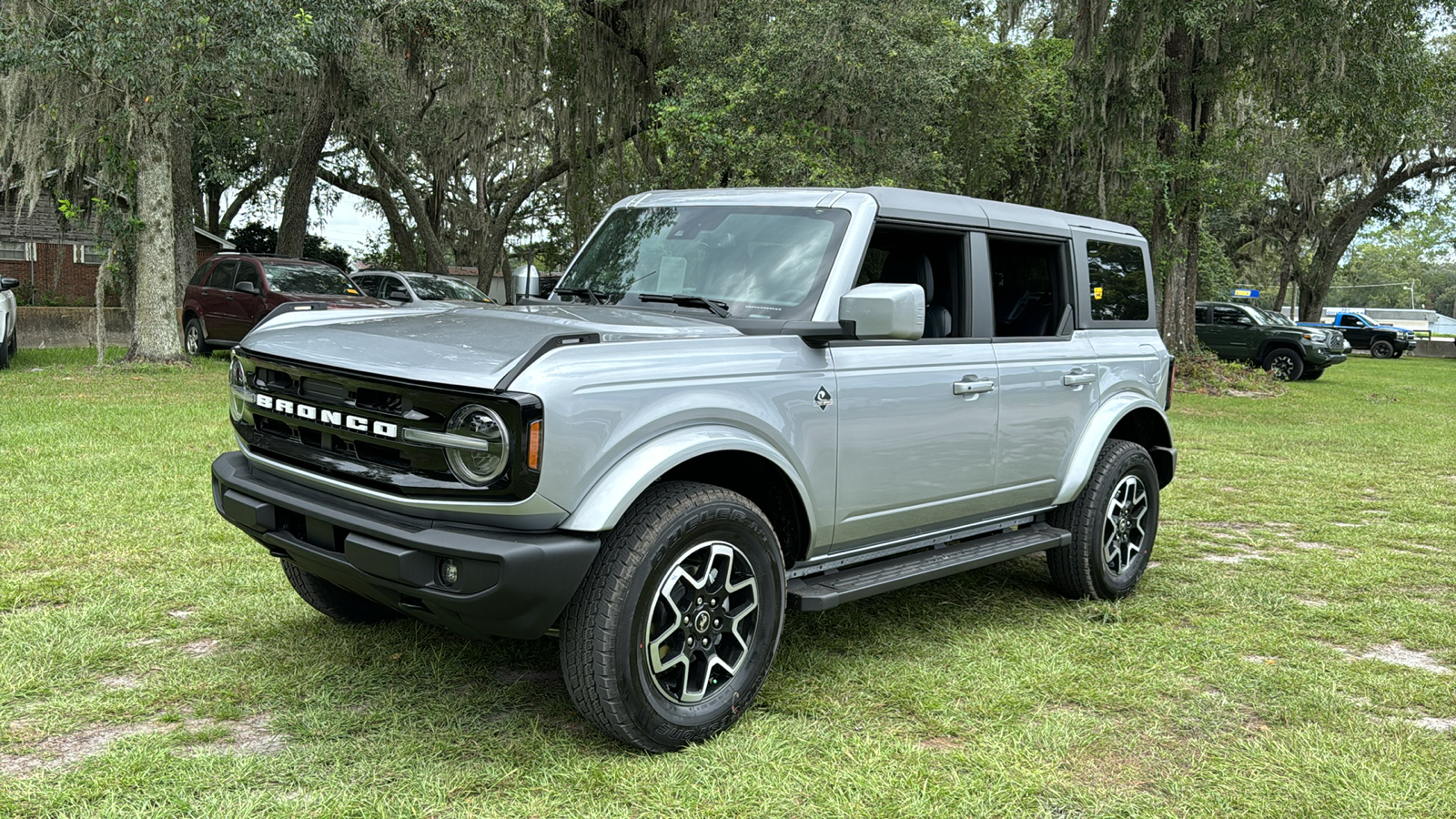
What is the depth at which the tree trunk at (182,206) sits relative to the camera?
2019cm

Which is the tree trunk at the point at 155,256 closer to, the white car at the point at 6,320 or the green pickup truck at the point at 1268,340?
the white car at the point at 6,320

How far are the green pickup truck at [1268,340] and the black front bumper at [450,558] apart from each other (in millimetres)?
22907

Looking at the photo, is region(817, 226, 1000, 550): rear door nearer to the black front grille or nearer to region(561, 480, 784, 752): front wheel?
region(561, 480, 784, 752): front wheel

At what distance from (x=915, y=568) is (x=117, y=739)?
294 centimetres

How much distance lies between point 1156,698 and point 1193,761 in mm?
574

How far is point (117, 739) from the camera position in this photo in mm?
3578

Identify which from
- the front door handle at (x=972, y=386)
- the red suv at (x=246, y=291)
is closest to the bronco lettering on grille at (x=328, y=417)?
the front door handle at (x=972, y=386)

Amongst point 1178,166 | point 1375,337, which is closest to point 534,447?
point 1178,166

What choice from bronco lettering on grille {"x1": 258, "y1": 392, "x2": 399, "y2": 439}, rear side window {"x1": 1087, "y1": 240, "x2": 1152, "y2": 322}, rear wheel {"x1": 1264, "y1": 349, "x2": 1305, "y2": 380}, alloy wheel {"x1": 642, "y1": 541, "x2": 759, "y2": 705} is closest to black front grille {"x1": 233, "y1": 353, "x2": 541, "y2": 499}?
bronco lettering on grille {"x1": 258, "y1": 392, "x2": 399, "y2": 439}

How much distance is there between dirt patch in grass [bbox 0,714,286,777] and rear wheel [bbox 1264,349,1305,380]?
79.2 ft

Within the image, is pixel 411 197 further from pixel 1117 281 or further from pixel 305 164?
pixel 1117 281

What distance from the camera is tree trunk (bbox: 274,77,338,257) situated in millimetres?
20594

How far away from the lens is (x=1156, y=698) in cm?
425

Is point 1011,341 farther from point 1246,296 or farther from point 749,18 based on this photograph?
point 1246,296
